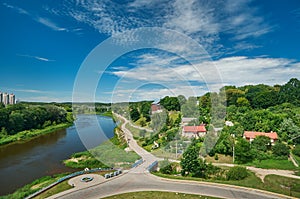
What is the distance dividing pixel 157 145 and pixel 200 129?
2.98 m

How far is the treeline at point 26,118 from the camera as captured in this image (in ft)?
60.6

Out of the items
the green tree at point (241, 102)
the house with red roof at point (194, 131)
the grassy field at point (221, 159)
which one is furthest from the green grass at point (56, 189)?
the green tree at point (241, 102)

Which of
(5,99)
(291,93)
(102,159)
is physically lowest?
(102,159)

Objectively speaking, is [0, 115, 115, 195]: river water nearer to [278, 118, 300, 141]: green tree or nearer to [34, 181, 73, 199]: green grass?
[34, 181, 73, 199]: green grass

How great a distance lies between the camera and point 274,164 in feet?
31.1

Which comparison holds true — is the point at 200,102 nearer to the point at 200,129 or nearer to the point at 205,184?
the point at 200,129

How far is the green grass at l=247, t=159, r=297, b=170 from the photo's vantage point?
9.11 metres

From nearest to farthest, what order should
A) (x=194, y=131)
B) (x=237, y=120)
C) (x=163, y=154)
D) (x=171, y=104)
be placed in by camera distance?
(x=163, y=154)
(x=194, y=131)
(x=237, y=120)
(x=171, y=104)

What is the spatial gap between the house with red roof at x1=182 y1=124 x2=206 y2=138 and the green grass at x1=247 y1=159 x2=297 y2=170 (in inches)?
147

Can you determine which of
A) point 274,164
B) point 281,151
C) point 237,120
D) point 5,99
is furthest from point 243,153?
point 5,99

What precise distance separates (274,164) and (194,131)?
4.56 meters

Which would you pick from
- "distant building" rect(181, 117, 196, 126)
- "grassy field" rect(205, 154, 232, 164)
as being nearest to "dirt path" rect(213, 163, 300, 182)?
"grassy field" rect(205, 154, 232, 164)

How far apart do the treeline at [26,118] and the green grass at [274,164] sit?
57.8 feet

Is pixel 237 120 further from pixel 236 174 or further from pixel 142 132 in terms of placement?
pixel 236 174
